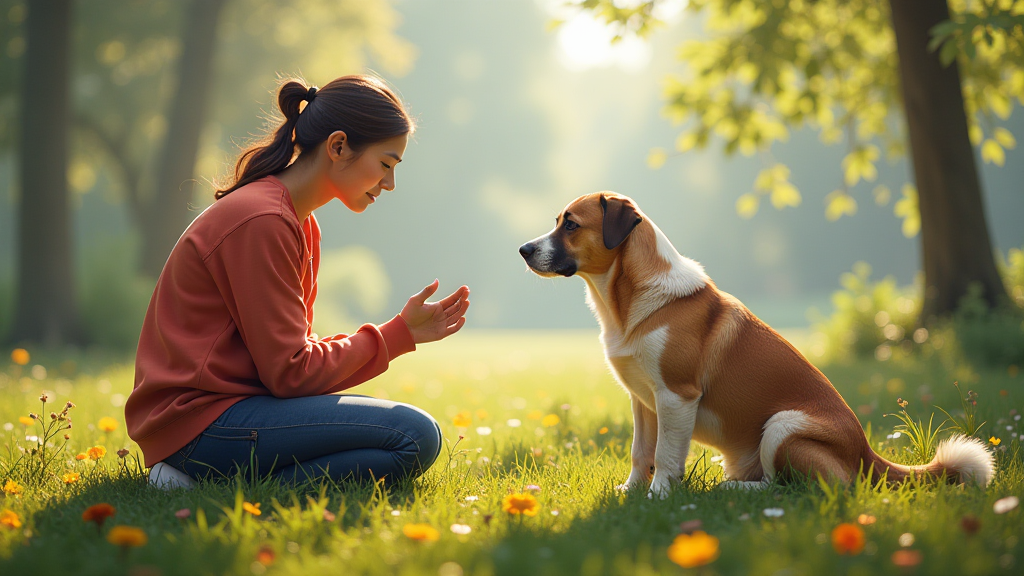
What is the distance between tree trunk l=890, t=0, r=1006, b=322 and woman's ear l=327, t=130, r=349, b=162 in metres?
7.50

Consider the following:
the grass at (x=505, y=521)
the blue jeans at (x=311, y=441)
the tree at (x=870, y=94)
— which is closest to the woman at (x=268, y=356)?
the blue jeans at (x=311, y=441)

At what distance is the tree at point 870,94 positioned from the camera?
8.00 meters

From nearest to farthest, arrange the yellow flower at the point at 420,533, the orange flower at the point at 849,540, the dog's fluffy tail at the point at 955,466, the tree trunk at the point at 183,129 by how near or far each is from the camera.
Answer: the orange flower at the point at 849,540 < the yellow flower at the point at 420,533 < the dog's fluffy tail at the point at 955,466 < the tree trunk at the point at 183,129

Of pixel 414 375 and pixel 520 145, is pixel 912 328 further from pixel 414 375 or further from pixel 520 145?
pixel 520 145

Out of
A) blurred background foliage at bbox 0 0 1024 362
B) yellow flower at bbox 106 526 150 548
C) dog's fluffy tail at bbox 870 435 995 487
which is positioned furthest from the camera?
blurred background foliage at bbox 0 0 1024 362

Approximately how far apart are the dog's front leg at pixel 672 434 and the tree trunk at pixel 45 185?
1065 cm

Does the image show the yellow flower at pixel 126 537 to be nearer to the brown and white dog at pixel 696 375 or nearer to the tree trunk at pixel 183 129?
the brown and white dog at pixel 696 375

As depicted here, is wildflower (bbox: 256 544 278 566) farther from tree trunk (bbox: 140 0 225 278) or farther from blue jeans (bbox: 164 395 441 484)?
tree trunk (bbox: 140 0 225 278)

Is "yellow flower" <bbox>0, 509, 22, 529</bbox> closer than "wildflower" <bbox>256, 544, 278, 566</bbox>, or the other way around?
"wildflower" <bbox>256, 544, 278, 566</bbox>

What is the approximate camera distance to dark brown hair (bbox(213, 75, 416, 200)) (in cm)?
313

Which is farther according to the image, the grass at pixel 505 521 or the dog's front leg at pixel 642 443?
the dog's front leg at pixel 642 443

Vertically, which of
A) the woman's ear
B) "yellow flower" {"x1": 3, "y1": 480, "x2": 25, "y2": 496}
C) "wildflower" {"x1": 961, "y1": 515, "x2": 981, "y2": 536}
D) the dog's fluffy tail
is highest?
the woman's ear

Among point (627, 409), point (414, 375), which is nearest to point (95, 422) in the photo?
point (627, 409)

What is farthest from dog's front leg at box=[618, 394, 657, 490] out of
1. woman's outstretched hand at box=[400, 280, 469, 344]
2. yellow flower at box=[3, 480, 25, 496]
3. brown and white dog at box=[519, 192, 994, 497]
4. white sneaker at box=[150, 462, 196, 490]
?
yellow flower at box=[3, 480, 25, 496]
